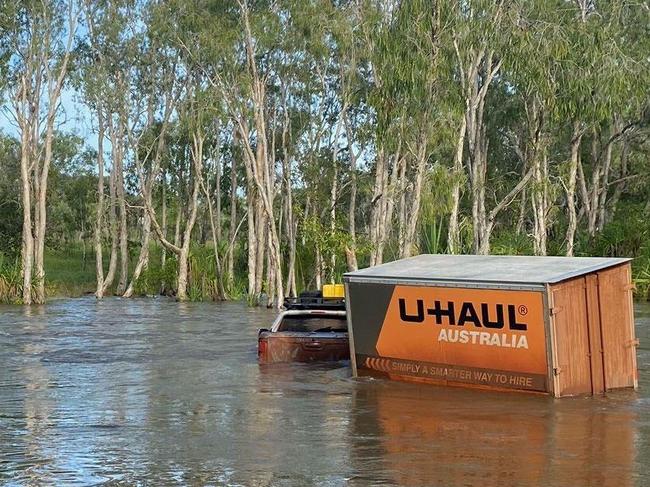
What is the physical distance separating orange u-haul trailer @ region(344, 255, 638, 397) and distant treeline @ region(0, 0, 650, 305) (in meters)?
16.3

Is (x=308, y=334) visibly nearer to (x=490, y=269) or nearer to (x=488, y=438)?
(x=490, y=269)

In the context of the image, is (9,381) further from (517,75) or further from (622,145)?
(622,145)

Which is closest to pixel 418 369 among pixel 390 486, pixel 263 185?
pixel 390 486

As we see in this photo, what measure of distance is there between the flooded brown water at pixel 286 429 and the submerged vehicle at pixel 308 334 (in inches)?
12.1

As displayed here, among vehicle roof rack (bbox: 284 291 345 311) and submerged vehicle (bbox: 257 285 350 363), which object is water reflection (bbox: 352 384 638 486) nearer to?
submerged vehicle (bbox: 257 285 350 363)

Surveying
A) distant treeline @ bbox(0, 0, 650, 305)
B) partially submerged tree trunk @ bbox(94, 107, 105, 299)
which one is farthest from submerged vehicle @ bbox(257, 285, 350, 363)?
partially submerged tree trunk @ bbox(94, 107, 105, 299)

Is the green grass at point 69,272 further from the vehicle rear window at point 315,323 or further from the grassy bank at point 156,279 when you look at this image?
the vehicle rear window at point 315,323

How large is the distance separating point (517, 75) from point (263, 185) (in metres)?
12.4

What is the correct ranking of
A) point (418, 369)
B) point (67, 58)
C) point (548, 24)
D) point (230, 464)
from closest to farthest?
1. point (230, 464)
2. point (418, 369)
3. point (548, 24)
4. point (67, 58)

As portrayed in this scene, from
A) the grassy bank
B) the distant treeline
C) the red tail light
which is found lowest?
the red tail light

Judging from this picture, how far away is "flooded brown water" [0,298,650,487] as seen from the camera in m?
10.1

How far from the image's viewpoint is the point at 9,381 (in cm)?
1766

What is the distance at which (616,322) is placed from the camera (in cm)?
1484

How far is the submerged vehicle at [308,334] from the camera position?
18.0 metres
